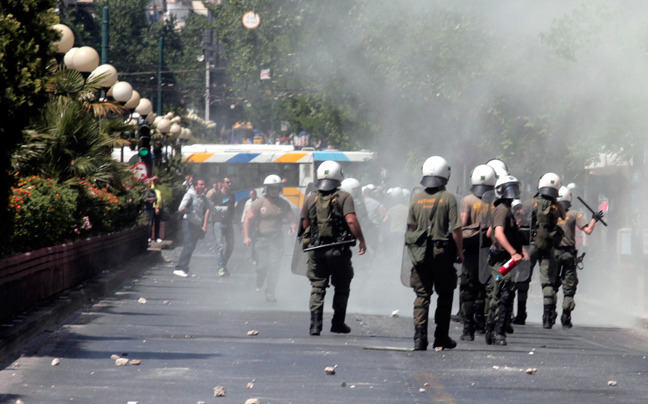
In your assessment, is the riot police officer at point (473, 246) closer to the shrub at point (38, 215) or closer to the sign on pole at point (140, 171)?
the shrub at point (38, 215)

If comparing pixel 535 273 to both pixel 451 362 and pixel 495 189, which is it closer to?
pixel 495 189

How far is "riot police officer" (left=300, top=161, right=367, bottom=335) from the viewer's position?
387 inches

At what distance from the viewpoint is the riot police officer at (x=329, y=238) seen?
9.83 metres

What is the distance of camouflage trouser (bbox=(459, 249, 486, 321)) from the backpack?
1933 mm

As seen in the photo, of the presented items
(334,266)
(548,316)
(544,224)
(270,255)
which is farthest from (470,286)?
(270,255)

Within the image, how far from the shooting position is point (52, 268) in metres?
Result: 11.0

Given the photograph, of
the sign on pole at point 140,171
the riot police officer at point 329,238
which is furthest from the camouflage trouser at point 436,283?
the sign on pole at point 140,171

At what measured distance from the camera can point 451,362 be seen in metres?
8.07

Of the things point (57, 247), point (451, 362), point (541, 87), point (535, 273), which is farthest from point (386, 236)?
point (451, 362)

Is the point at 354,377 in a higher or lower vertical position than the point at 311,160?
lower

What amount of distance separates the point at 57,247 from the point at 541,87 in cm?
1045

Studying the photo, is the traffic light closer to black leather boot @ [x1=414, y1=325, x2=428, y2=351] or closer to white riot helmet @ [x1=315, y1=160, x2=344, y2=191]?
white riot helmet @ [x1=315, y1=160, x2=344, y2=191]

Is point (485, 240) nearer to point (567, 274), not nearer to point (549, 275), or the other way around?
point (549, 275)

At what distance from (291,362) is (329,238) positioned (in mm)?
2172
